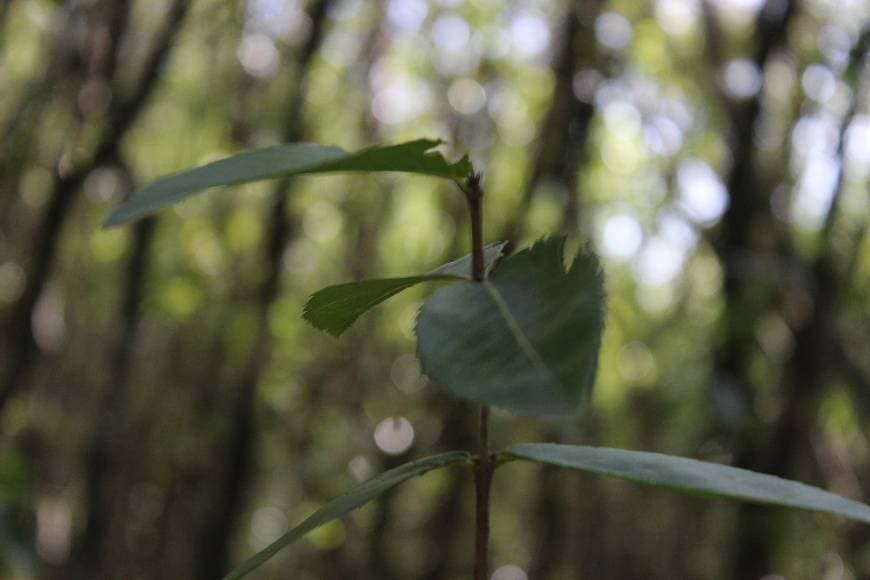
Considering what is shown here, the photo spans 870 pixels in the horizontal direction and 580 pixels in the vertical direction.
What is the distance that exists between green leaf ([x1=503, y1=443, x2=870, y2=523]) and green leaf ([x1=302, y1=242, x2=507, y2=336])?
7cm

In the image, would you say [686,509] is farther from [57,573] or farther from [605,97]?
[57,573]

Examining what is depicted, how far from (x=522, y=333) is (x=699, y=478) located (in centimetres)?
8

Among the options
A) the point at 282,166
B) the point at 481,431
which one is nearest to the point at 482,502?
the point at 481,431

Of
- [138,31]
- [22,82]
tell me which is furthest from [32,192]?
[138,31]

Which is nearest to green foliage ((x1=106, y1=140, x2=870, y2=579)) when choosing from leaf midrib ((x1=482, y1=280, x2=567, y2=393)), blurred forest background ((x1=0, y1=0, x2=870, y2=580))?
leaf midrib ((x1=482, y1=280, x2=567, y2=393))

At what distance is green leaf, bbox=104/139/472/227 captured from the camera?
377 millimetres

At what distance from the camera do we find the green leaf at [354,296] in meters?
0.44

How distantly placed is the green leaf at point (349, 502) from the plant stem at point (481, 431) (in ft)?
0.06

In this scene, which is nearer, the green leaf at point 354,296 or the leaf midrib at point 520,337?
the leaf midrib at point 520,337

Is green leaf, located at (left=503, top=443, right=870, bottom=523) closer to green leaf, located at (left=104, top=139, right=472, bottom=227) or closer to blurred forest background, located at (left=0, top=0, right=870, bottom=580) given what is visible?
green leaf, located at (left=104, top=139, right=472, bottom=227)

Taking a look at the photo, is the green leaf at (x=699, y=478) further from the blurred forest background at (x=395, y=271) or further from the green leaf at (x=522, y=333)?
the blurred forest background at (x=395, y=271)

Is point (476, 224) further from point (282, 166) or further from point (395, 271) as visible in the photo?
point (395, 271)

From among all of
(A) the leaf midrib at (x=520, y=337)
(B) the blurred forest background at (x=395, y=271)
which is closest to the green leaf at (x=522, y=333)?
(A) the leaf midrib at (x=520, y=337)

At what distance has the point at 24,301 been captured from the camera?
1.93m
